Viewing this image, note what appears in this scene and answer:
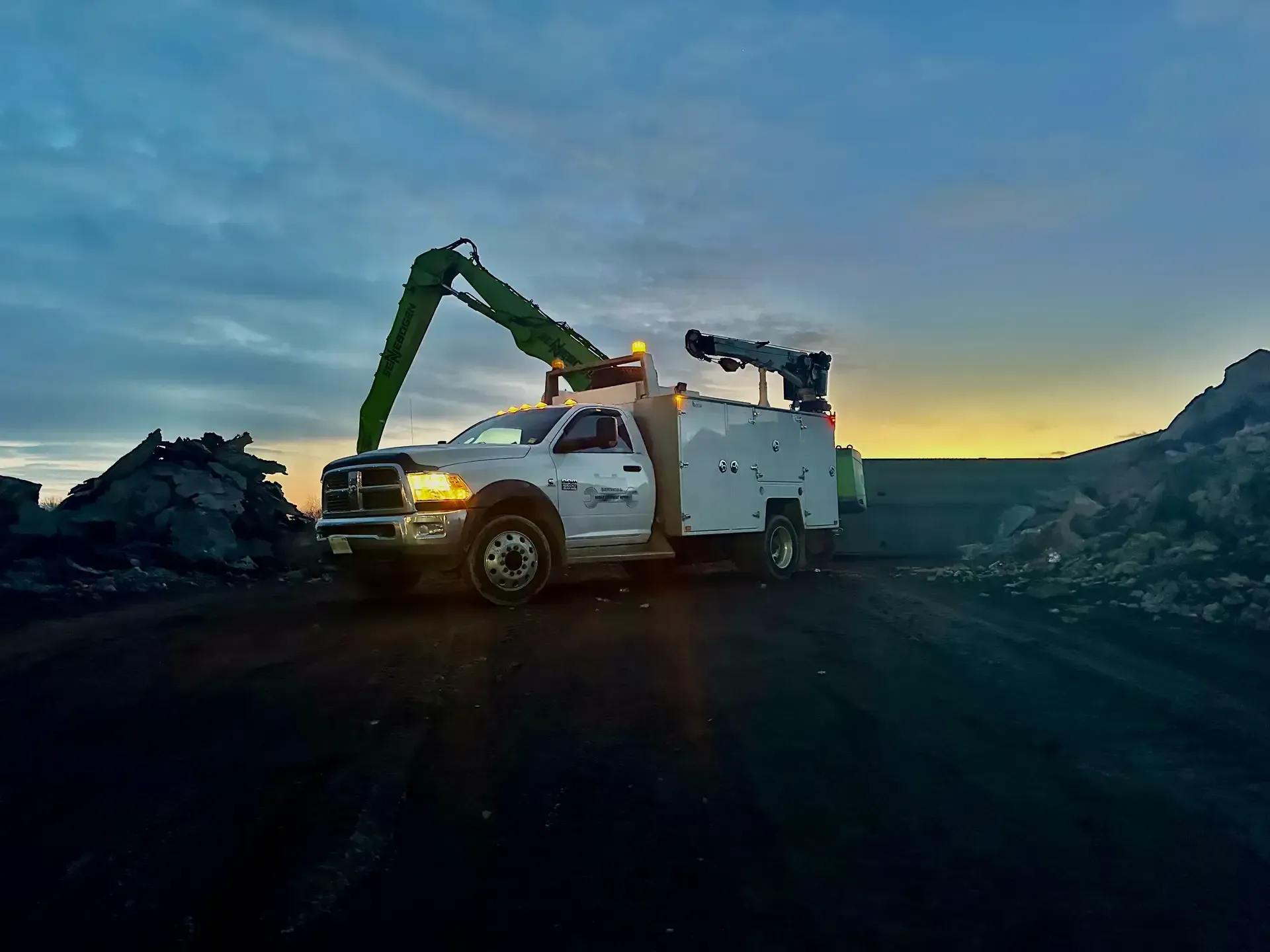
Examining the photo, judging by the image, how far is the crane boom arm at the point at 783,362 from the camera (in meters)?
15.4

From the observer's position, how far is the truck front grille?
961 cm

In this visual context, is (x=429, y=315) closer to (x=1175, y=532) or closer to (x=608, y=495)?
(x=608, y=495)

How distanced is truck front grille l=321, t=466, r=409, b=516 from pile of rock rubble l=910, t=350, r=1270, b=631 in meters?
6.77

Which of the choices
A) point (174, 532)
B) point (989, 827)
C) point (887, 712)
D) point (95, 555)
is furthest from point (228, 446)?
point (989, 827)

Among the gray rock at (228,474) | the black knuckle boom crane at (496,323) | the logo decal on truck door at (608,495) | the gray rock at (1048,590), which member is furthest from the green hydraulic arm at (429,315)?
the gray rock at (1048,590)

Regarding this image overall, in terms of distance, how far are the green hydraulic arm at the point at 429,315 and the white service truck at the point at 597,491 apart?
299 cm

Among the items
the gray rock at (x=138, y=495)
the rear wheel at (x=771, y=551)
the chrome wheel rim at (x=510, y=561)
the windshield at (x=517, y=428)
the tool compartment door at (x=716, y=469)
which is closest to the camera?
the chrome wheel rim at (x=510, y=561)

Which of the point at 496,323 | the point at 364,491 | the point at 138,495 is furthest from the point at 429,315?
the point at 364,491

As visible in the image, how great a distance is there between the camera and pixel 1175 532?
456 inches

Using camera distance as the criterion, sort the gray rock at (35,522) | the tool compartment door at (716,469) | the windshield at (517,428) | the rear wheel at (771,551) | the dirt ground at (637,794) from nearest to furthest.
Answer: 1. the dirt ground at (637,794)
2. the windshield at (517,428)
3. the tool compartment door at (716,469)
4. the rear wheel at (771,551)
5. the gray rock at (35,522)

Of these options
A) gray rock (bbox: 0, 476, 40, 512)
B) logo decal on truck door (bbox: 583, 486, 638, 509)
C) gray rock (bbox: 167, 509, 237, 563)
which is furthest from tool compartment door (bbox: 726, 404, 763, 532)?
gray rock (bbox: 0, 476, 40, 512)

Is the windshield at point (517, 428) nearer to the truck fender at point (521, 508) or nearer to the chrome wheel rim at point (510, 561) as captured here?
the truck fender at point (521, 508)

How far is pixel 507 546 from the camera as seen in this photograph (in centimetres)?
984

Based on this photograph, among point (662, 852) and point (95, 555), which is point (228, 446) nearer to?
point (95, 555)
